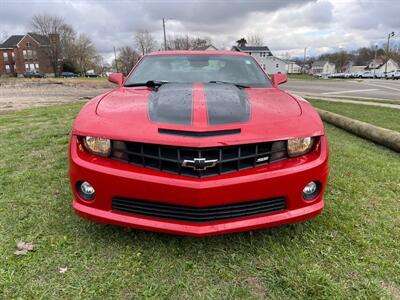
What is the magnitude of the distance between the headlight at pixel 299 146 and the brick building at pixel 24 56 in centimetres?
8088

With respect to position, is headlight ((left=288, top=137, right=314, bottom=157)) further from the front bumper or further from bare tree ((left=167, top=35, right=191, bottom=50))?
bare tree ((left=167, top=35, right=191, bottom=50))

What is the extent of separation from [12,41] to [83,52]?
2096 centimetres

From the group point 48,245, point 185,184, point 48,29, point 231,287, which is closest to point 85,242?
point 48,245

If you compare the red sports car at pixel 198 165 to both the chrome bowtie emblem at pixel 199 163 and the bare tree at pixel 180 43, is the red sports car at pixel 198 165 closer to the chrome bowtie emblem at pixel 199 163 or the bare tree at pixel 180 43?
the chrome bowtie emblem at pixel 199 163

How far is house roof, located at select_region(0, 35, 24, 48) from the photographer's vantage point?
262ft

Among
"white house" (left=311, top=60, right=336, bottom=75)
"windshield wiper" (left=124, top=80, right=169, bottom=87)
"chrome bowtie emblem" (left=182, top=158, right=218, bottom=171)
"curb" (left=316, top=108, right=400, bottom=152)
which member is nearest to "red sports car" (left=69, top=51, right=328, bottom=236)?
"chrome bowtie emblem" (left=182, top=158, right=218, bottom=171)

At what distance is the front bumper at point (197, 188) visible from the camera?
205 centimetres

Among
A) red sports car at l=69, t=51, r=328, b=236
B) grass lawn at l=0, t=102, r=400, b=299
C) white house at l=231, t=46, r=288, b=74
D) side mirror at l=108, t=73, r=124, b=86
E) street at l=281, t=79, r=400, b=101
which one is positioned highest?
white house at l=231, t=46, r=288, b=74

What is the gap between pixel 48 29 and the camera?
2657 inches

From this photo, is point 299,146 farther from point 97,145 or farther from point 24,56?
point 24,56

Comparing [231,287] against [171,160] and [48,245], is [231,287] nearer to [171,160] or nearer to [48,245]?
[171,160]

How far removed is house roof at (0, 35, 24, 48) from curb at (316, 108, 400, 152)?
90.6 meters

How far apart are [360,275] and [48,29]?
7788 centimetres

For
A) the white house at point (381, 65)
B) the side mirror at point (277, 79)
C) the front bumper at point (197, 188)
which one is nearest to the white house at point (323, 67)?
the white house at point (381, 65)
